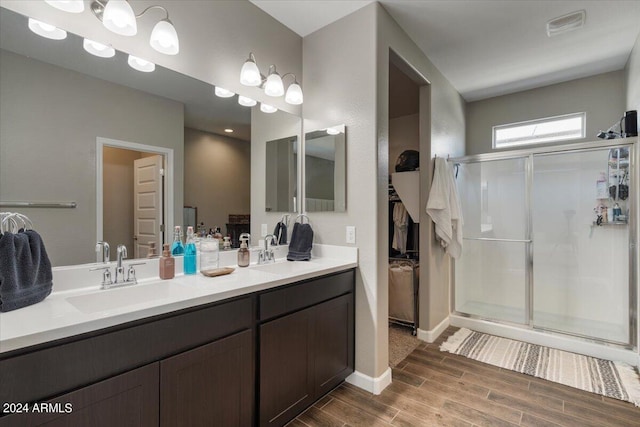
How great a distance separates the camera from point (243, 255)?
2051 millimetres

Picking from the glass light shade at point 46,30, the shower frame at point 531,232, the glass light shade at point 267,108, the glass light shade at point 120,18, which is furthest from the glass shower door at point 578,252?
the glass light shade at point 46,30

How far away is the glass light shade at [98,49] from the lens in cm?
146

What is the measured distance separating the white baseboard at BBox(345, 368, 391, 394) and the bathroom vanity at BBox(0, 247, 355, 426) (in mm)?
143

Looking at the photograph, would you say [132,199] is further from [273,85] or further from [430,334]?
[430,334]

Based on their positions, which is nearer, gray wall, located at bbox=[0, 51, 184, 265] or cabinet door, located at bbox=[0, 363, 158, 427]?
cabinet door, located at bbox=[0, 363, 158, 427]

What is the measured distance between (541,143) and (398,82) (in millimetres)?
2019

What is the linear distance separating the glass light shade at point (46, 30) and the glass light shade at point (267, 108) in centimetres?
117

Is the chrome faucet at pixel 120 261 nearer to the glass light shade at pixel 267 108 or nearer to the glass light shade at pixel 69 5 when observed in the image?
the glass light shade at pixel 69 5

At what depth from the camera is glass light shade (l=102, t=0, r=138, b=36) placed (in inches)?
54.9

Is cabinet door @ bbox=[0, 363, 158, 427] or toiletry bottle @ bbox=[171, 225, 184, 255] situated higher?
toiletry bottle @ bbox=[171, 225, 184, 255]

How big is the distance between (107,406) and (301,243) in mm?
1505

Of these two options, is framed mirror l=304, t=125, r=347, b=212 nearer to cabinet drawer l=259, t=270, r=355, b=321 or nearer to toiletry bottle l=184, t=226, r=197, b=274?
cabinet drawer l=259, t=270, r=355, b=321

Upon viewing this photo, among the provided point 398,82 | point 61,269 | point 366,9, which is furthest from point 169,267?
point 398,82

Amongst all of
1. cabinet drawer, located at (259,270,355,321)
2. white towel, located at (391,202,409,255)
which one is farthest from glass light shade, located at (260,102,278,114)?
white towel, located at (391,202,409,255)
